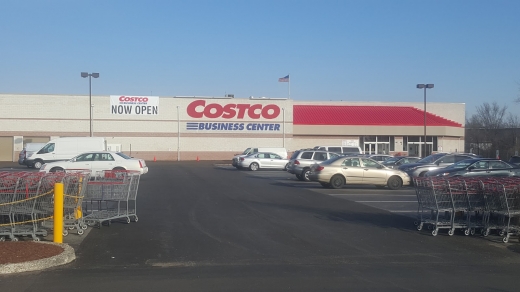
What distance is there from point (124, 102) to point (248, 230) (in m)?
45.3

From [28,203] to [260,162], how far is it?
2901 centimetres

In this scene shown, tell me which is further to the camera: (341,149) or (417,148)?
(417,148)

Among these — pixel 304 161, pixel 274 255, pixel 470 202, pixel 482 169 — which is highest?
pixel 304 161

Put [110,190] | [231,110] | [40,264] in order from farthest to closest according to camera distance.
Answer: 1. [231,110]
2. [110,190]
3. [40,264]

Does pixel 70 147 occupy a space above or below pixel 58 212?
above

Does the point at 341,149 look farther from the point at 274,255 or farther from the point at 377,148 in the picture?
the point at 274,255

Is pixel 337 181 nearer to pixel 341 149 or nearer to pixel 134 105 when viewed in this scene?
pixel 341 149

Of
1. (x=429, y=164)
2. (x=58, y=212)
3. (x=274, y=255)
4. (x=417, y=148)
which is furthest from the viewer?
(x=417, y=148)

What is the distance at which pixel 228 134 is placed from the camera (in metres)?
58.6

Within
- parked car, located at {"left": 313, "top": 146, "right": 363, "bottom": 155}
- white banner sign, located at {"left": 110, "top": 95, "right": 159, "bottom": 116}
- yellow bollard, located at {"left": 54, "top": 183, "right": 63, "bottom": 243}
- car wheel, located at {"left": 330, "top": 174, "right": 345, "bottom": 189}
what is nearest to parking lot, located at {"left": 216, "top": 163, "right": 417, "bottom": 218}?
car wheel, located at {"left": 330, "top": 174, "right": 345, "bottom": 189}

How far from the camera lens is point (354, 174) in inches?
958

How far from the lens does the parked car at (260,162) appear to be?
130 ft

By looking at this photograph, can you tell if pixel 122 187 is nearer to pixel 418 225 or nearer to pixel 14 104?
pixel 418 225

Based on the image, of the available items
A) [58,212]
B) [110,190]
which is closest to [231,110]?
[110,190]
